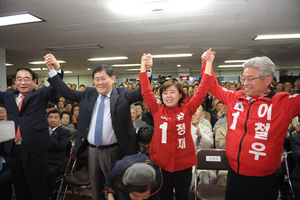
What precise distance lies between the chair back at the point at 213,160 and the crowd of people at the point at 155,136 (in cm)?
24

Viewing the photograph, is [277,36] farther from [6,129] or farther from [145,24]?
[6,129]

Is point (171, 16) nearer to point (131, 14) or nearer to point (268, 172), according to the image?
point (131, 14)

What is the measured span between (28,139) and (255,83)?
2.15 m

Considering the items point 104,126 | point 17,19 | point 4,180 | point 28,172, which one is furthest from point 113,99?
point 17,19

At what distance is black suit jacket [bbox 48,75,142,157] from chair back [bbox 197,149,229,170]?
832 mm

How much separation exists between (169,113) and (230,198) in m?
0.80

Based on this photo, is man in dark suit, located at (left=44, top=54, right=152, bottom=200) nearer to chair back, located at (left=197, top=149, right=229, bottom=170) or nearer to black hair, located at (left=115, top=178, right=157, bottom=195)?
black hair, located at (left=115, top=178, right=157, bottom=195)

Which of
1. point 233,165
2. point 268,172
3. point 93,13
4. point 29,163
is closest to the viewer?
point 268,172

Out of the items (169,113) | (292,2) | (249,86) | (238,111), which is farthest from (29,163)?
(292,2)

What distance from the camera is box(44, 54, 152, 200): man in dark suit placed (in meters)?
1.71

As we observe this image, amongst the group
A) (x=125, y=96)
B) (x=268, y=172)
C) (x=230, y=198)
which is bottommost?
(x=230, y=198)

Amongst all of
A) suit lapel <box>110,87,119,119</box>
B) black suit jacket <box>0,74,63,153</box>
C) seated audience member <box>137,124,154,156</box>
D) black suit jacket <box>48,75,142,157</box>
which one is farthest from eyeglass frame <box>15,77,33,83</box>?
seated audience member <box>137,124,154,156</box>

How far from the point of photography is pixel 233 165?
1.37 metres

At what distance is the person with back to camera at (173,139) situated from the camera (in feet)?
4.93
